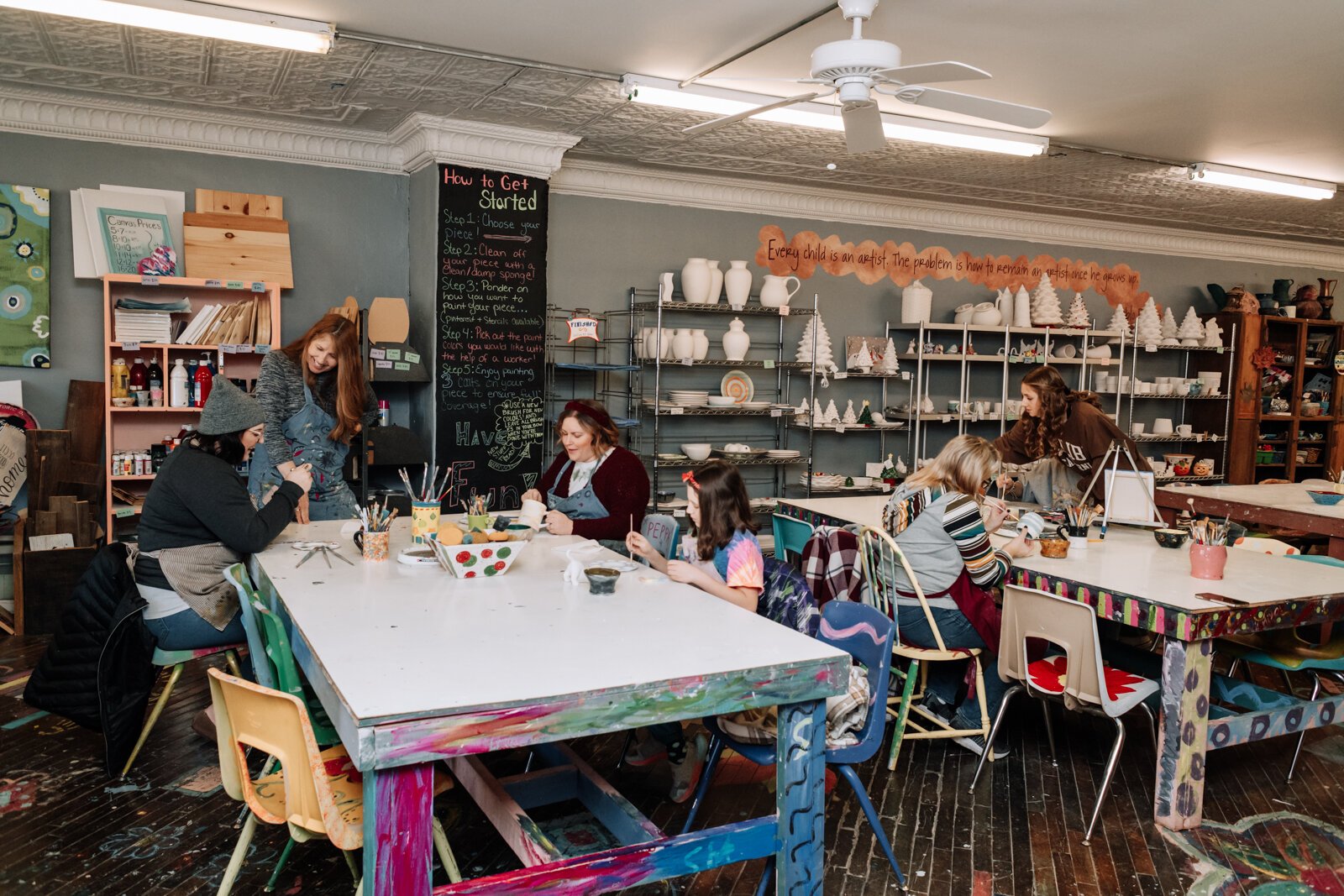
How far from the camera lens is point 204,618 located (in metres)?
3.23

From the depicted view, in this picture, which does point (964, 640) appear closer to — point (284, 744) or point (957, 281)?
point (284, 744)

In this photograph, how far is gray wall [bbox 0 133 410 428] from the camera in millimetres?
5445

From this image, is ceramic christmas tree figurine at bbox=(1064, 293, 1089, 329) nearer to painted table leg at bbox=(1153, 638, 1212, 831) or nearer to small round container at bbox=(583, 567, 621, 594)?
painted table leg at bbox=(1153, 638, 1212, 831)

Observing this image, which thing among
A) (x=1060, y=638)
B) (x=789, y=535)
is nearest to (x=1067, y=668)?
(x=1060, y=638)

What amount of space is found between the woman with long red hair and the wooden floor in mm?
1066

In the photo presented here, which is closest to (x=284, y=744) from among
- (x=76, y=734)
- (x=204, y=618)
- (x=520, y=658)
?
(x=520, y=658)

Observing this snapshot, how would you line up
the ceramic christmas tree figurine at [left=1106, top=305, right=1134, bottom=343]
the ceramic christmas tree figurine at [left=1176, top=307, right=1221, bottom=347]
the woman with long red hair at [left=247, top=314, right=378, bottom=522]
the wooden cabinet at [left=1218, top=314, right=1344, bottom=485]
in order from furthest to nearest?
the wooden cabinet at [left=1218, top=314, right=1344, bottom=485], the ceramic christmas tree figurine at [left=1176, top=307, right=1221, bottom=347], the ceramic christmas tree figurine at [left=1106, top=305, right=1134, bottom=343], the woman with long red hair at [left=247, top=314, right=378, bottom=522]

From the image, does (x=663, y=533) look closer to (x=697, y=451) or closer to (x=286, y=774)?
(x=286, y=774)

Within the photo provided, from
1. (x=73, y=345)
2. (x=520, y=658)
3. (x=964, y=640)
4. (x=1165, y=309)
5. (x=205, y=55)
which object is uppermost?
(x=205, y=55)

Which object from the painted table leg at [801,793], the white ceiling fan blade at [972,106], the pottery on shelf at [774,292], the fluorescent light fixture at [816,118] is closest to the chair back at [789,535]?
the white ceiling fan blade at [972,106]

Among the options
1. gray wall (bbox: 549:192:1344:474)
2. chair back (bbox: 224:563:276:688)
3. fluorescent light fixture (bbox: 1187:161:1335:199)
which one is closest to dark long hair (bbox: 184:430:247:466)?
chair back (bbox: 224:563:276:688)

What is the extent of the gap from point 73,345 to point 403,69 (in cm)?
262

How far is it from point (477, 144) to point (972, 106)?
3.19 meters

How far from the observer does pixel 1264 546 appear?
14.5ft
